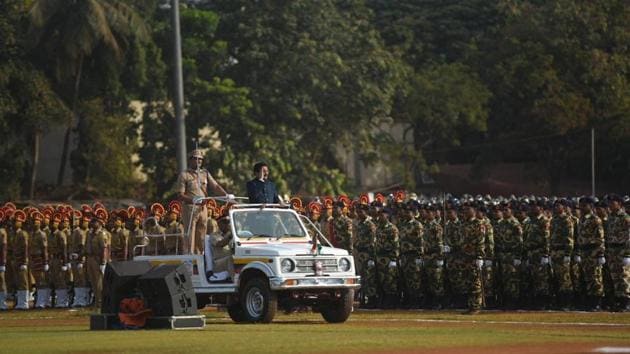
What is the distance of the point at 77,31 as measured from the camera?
173 feet

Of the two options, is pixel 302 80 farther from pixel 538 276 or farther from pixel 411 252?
pixel 538 276

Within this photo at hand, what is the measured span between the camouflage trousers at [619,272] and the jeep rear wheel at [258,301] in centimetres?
611

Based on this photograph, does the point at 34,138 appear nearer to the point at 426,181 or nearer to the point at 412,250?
the point at 426,181

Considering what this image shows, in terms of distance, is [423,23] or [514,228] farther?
[423,23]

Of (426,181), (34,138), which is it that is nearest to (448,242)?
(34,138)

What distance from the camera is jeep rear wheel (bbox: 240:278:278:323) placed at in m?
23.9

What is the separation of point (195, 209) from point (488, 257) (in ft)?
18.0

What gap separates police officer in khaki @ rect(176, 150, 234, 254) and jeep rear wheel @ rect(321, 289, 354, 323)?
2.59 metres

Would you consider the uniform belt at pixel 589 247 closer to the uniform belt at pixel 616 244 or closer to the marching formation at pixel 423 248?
the marching formation at pixel 423 248

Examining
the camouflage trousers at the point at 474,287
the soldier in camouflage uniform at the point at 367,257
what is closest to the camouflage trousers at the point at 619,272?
the camouflage trousers at the point at 474,287

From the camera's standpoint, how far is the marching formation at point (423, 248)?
88.6ft

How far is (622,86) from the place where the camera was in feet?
188

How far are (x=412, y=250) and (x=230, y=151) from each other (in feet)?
77.7

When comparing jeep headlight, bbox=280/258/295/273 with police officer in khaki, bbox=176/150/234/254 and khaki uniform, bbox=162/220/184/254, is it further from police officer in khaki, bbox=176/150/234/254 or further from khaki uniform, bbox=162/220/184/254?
khaki uniform, bbox=162/220/184/254
